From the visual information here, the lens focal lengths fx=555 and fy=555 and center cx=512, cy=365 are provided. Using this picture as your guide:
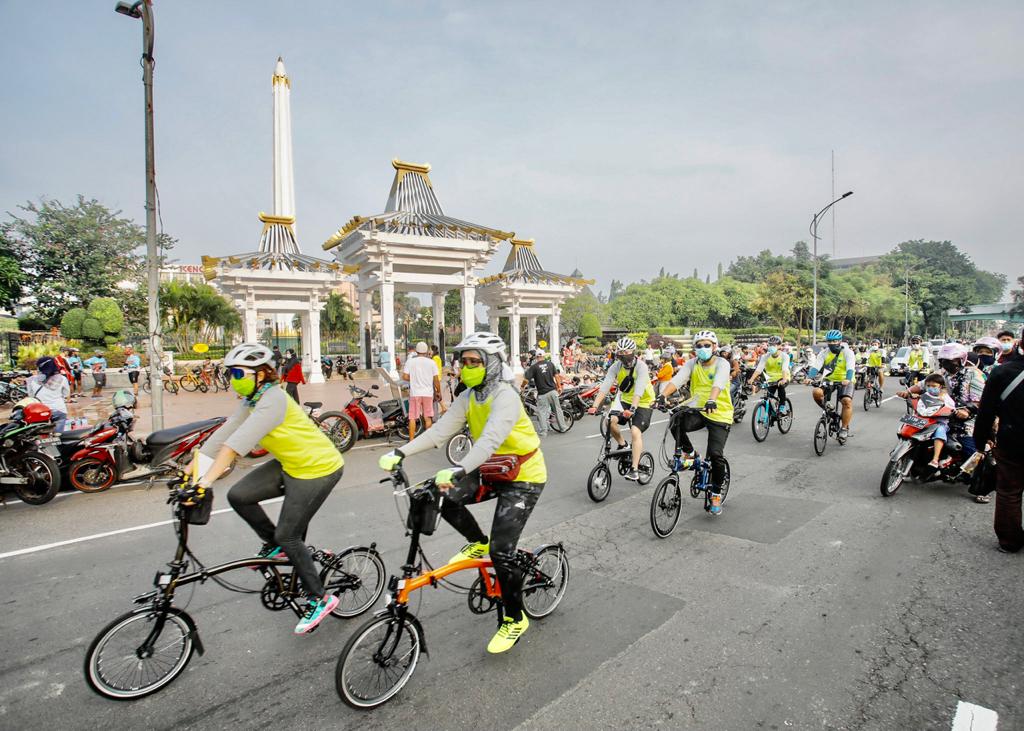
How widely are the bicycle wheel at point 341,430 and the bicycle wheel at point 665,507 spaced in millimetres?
6094

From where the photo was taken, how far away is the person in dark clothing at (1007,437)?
14.0ft

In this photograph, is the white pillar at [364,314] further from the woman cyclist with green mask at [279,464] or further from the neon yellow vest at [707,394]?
the woman cyclist with green mask at [279,464]

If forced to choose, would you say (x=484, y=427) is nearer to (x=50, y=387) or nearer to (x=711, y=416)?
(x=711, y=416)

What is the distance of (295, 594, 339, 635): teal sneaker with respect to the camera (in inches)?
124

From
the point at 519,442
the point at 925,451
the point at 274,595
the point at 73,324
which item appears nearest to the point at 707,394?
the point at 925,451

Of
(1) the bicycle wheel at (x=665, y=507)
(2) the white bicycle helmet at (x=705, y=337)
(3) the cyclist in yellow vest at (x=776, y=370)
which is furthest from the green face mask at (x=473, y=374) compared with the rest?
(3) the cyclist in yellow vest at (x=776, y=370)

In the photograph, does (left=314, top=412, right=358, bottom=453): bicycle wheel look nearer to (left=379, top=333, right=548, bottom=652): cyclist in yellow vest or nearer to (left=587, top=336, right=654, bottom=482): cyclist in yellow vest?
(left=587, top=336, right=654, bottom=482): cyclist in yellow vest

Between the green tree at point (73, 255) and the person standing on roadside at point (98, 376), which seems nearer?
the person standing on roadside at point (98, 376)

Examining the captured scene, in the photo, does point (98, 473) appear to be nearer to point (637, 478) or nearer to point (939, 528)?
point (637, 478)

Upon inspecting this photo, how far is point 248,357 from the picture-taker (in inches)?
126

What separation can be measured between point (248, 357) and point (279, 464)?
2.27 ft

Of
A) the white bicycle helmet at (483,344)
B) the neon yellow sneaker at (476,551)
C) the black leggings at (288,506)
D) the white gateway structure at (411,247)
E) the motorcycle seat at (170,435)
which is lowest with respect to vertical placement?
the motorcycle seat at (170,435)

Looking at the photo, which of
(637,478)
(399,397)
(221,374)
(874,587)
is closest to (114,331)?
(221,374)

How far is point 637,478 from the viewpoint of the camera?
6.86 m
